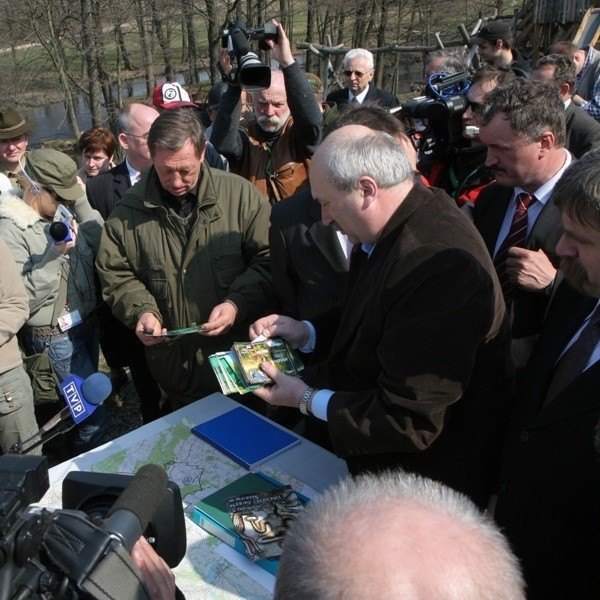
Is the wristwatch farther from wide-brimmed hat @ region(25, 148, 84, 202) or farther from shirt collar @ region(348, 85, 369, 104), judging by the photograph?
shirt collar @ region(348, 85, 369, 104)

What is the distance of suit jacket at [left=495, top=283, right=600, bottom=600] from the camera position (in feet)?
6.07

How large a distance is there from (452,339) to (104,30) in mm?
16959

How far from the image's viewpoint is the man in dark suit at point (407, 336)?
1.96 m

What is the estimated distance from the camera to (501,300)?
2148 millimetres

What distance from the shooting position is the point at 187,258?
3381mm

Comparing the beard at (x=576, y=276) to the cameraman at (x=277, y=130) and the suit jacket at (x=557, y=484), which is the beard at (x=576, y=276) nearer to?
the suit jacket at (x=557, y=484)

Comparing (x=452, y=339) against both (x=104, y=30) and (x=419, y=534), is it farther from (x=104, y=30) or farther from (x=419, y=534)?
(x=104, y=30)

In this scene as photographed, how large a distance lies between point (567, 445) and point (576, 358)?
281 millimetres

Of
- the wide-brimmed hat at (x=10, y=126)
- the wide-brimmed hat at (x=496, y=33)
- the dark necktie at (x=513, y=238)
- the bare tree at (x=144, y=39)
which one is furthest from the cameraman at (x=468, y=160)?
the bare tree at (x=144, y=39)

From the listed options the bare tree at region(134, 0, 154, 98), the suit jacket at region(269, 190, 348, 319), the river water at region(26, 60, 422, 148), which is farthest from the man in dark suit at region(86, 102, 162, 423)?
the river water at region(26, 60, 422, 148)

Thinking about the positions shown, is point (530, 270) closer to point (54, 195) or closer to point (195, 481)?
point (195, 481)

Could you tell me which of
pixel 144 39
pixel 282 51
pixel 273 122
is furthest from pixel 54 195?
pixel 144 39

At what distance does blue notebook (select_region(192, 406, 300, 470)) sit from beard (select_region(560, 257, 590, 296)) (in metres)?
1.17

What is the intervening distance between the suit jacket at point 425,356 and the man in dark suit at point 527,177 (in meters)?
0.60
